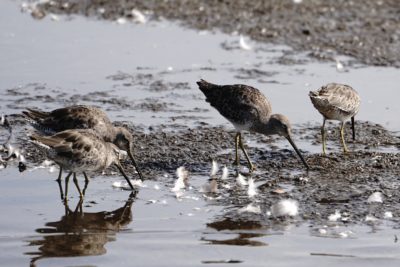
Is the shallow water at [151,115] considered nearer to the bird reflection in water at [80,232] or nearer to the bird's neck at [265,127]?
the bird reflection in water at [80,232]

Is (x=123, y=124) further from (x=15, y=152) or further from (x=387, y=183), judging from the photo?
(x=387, y=183)

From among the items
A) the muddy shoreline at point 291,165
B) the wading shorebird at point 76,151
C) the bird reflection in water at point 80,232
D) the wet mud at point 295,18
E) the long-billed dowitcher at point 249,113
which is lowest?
the bird reflection in water at point 80,232

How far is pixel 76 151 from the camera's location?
9.27 meters

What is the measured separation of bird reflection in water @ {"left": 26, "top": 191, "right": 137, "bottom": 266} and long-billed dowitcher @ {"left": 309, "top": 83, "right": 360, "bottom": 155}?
306 cm

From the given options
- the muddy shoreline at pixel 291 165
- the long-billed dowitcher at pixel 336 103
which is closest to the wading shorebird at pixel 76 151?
the muddy shoreline at pixel 291 165

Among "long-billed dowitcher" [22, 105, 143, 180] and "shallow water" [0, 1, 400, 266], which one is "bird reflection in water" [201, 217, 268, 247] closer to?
"shallow water" [0, 1, 400, 266]

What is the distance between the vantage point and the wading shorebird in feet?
30.3

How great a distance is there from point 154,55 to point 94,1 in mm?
3662

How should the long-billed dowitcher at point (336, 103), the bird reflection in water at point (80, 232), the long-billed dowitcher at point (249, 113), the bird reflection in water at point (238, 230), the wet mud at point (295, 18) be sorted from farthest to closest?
the wet mud at point (295, 18) < the long-billed dowitcher at point (336, 103) < the long-billed dowitcher at point (249, 113) < the bird reflection in water at point (238, 230) < the bird reflection in water at point (80, 232)

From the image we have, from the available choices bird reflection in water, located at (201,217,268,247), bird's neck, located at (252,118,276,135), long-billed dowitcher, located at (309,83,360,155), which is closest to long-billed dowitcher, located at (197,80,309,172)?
bird's neck, located at (252,118,276,135)

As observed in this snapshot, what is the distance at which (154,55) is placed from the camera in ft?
49.1

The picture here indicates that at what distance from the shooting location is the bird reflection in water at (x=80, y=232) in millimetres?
7895

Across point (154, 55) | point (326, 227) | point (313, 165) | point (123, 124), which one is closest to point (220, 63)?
point (154, 55)

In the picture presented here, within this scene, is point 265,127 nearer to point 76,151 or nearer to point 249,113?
point 249,113
